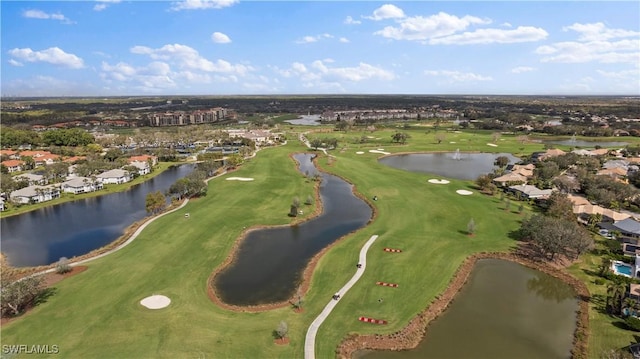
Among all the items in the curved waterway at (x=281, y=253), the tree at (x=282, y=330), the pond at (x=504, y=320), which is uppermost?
the tree at (x=282, y=330)

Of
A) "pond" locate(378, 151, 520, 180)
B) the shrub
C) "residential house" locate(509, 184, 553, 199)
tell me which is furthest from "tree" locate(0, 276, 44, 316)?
"pond" locate(378, 151, 520, 180)

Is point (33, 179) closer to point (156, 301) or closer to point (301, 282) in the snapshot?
point (156, 301)

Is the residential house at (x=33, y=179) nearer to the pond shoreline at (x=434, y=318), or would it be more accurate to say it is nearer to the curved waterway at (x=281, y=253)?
the curved waterway at (x=281, y=253)

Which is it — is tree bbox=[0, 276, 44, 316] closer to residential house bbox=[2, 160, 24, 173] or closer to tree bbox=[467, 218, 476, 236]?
tree bbox=[467, 218, 476, 236]

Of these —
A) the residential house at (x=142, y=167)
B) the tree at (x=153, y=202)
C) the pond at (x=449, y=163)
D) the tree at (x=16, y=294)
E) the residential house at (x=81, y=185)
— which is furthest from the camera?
the pond at (x=449, y=163)

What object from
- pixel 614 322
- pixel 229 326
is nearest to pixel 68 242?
pixel 229 326

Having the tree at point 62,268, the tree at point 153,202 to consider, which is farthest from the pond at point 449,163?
the tree at point 62,268

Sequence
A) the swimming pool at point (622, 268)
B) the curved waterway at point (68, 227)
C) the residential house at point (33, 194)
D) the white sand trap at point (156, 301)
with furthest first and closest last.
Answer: the residential house at point (33, 194) → the curved waterway at point (68, 227) → the swimming pool at point (622, 268) → the white sand trap at point (156, 301)
